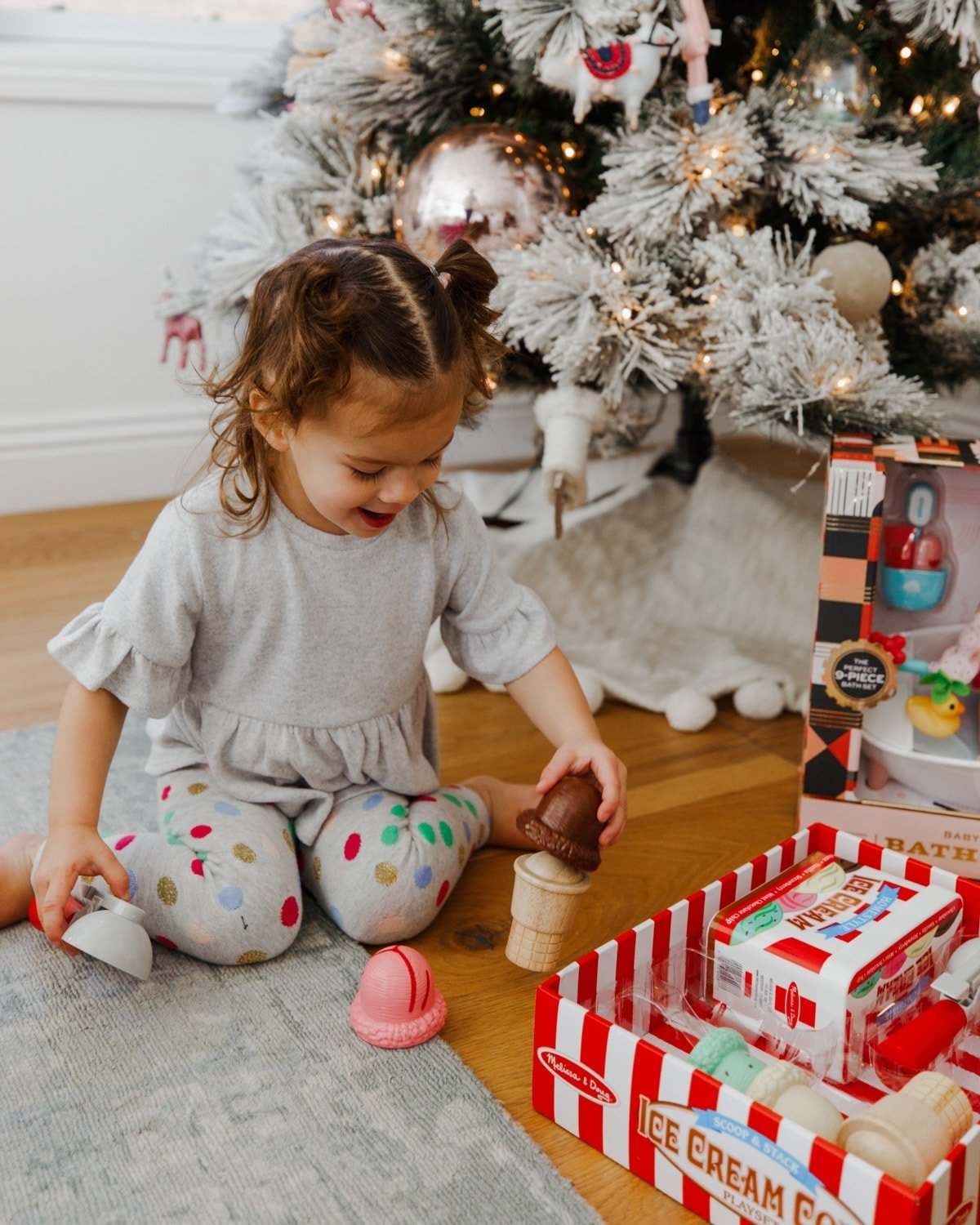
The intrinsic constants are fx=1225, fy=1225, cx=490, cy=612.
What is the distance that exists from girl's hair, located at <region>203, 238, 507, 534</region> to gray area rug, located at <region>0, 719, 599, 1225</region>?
1.33 feet

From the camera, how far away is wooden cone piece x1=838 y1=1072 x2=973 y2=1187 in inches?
24.4

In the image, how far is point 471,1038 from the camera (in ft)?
2.72

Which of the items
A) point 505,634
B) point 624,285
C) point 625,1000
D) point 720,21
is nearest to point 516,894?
point 625,1000

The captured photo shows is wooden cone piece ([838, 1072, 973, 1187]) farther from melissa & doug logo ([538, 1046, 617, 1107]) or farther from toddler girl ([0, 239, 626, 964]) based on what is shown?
toddler girl ([0, 239, 626, 964])

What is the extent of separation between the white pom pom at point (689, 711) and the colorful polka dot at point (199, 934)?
582 millimetres

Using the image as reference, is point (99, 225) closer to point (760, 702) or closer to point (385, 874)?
point (760, 702)

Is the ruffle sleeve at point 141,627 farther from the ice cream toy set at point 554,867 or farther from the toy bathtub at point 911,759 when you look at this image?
the toy bathtub at point 911,759

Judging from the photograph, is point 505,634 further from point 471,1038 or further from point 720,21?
point 720,21

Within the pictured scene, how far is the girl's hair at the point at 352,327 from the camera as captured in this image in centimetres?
79

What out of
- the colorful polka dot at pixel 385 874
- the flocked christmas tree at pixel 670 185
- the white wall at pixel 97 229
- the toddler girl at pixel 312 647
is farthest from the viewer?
the white wall at pixel 97 229

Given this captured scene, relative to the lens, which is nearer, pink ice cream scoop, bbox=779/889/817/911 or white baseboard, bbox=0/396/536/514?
pink ice cream scoop, bbox=779/889/817/911

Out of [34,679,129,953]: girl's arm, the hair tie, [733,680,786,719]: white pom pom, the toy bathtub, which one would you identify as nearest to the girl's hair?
the hair tie

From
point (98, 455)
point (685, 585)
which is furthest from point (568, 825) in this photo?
point (98, 455)

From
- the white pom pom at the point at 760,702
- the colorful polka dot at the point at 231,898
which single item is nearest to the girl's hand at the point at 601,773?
the colorful polka dot at the point at 231,898
